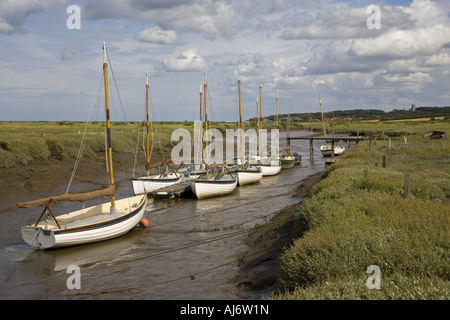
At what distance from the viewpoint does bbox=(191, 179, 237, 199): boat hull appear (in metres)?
32.9

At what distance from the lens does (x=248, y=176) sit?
4131cm

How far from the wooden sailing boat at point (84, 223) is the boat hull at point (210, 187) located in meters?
8.83

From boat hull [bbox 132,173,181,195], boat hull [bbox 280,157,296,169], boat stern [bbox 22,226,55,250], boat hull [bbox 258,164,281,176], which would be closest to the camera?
boat stern [bbox 22,226,55,250]

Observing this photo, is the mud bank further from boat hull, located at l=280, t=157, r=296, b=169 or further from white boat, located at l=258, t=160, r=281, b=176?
boat hull, located at l=280, t=157, r=296, b=169

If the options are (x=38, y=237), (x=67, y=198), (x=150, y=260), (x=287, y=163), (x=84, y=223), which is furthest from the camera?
(x=287, y=163)

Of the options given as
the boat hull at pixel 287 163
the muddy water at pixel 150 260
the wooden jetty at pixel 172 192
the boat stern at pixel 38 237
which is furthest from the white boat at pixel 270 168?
the boat stern at pixel 38 237

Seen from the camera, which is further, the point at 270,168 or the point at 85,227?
the point at 270,168

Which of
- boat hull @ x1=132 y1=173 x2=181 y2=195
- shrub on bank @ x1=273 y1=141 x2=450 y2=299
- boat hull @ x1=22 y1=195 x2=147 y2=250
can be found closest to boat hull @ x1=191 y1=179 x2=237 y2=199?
boat hull @ x1=132 y1=173 x2=181 y2=195

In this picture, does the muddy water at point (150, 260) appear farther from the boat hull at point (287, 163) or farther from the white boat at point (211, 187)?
the boat hull at point (287, 163)

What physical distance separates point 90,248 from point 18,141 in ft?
82.2

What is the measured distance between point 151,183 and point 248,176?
10.3 meters

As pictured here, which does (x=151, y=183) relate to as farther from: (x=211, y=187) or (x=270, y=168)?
(x=270, y=168)

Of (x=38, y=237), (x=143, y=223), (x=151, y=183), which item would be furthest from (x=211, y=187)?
(x=38, y=237)

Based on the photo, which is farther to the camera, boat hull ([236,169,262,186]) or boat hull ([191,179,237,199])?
boat hull ([236,169,262,186])
